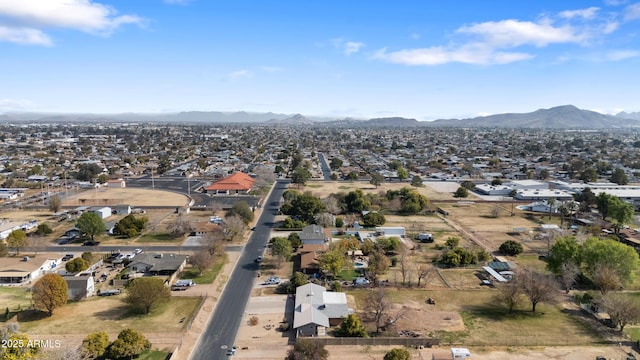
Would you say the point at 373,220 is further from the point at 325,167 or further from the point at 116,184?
the point at 325,167

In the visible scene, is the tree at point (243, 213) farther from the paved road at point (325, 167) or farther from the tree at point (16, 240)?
the paved road at point (325, 167)

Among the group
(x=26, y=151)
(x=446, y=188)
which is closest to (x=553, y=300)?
(x=446, y=188)

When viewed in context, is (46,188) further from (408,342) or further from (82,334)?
(408,342)

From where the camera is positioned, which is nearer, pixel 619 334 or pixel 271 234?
pixel 619 334

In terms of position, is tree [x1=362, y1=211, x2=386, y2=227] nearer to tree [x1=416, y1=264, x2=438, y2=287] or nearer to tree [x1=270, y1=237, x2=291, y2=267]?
tree [x1=416, y1=264, x2=438, y2=287]

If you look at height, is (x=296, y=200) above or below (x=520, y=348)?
above

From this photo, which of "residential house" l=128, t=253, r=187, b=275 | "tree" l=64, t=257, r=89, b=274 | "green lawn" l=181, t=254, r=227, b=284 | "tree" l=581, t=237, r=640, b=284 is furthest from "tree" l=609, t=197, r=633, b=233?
"tree" l=64, t=257, r=89, b=274

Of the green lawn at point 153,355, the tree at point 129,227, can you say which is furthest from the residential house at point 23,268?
the green lawn at point 153,355
